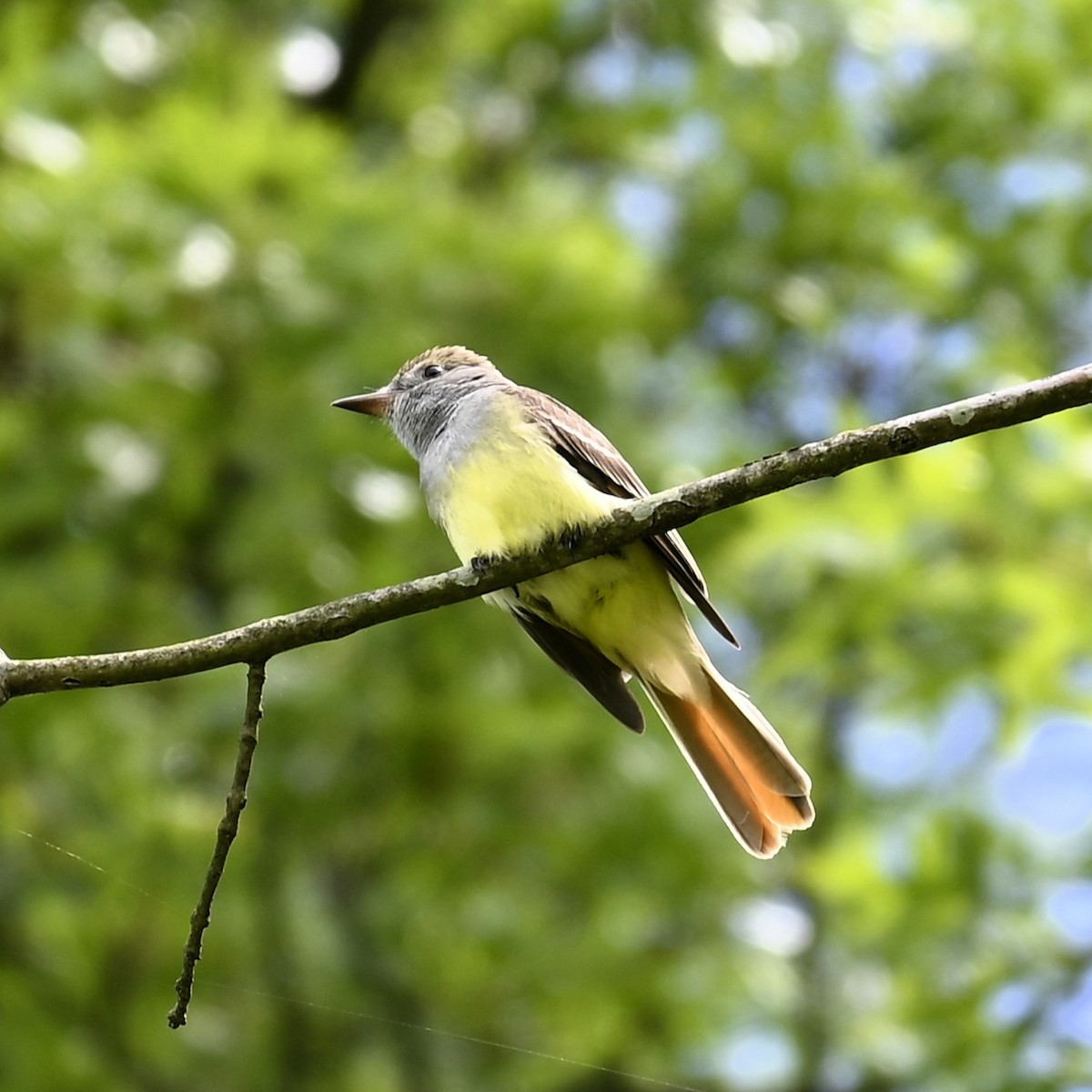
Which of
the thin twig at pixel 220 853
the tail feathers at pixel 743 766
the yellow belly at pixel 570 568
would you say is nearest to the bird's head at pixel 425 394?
the yellow belly at pixel 570 568

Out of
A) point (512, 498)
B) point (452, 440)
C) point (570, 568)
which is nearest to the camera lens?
point (512, 498)

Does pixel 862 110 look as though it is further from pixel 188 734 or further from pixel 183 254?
pixel 188 734

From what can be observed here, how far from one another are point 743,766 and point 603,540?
814 millimetres

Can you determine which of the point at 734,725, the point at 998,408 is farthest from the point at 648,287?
the point at 998,408

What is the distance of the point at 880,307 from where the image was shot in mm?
8367

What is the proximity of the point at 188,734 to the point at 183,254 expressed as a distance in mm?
1859

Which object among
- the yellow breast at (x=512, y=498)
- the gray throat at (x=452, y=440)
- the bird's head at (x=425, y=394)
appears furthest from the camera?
the bird's head at (x=425, y=394)

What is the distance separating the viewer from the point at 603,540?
8.73 feet

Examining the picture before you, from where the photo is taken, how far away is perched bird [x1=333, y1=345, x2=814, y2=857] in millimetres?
3186

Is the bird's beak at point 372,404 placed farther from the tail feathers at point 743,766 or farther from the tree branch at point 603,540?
the tree branch at point 603,540

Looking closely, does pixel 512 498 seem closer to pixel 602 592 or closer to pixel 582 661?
pixel 602 592

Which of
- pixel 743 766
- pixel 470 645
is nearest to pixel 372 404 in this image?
pixel 743 766

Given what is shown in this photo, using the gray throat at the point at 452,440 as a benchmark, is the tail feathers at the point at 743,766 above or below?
below

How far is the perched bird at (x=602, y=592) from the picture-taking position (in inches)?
125
